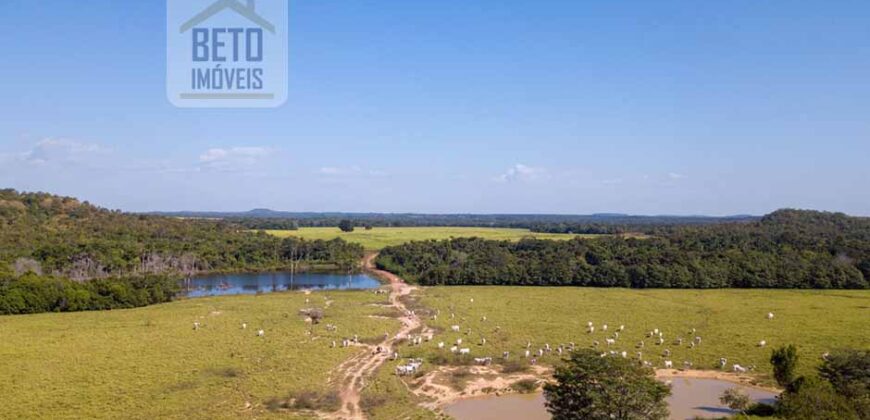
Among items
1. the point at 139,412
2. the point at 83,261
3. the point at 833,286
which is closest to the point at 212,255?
the point at 83,261

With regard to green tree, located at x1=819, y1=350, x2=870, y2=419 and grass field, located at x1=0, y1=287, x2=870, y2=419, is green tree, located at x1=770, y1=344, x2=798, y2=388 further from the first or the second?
grass field, located at x1=0, y1=287, x2=870, y2=419

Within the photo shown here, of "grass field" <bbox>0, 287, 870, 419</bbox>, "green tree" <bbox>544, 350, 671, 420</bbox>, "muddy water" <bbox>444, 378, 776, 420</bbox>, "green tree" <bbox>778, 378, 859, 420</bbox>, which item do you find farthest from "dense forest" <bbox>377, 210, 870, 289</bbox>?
"green tree" <bbox>544, 350, 671, 420</bbox>

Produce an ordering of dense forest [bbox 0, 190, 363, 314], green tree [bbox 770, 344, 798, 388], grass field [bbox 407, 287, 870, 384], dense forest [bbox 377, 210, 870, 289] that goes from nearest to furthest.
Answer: green tree [bbox 770, 344, 798, 388] < grass field [bbox 407, 287, 870, 384] < dense forest [bbox 0, 190, 363, 314] < dense forest [bbox 377, 210, 870, 289]

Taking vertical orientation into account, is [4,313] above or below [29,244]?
below

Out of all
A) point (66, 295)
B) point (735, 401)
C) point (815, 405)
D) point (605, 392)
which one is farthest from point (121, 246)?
point (815, 405)

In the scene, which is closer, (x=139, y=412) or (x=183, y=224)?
(x=139, y=412)

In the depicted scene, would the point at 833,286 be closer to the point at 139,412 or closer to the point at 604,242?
the point at 604,242

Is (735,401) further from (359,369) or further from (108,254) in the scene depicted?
(108,254)
